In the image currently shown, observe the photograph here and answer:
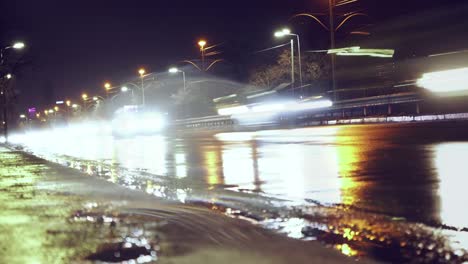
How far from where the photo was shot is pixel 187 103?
89.8 meters

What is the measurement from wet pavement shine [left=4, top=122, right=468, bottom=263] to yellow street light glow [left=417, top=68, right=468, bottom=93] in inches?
398

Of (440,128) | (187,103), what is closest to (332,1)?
(440,128)

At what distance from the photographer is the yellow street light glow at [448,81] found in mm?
30366

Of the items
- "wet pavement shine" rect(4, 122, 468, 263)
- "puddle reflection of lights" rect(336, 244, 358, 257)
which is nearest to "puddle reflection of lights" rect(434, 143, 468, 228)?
"wet pavement shine" rect(4, 122, 468, 263)

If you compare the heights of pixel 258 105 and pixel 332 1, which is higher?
pixel 332 1

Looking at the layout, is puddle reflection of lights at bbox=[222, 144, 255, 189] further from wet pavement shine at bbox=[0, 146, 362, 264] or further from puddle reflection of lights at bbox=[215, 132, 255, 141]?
puddle reflection of lights at bbox=[215, 132, 255, 141]

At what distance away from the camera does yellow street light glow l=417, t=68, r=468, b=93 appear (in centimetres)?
3037

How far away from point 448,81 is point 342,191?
74.1 feet

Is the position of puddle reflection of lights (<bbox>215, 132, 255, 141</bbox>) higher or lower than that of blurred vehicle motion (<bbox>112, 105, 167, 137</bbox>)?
lower

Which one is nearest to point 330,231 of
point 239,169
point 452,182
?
point 452,182

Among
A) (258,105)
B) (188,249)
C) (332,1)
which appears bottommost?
(188,249)

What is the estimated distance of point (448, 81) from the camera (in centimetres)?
3166

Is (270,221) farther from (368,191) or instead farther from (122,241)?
(368,191)

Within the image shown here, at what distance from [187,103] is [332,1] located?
51282mm
